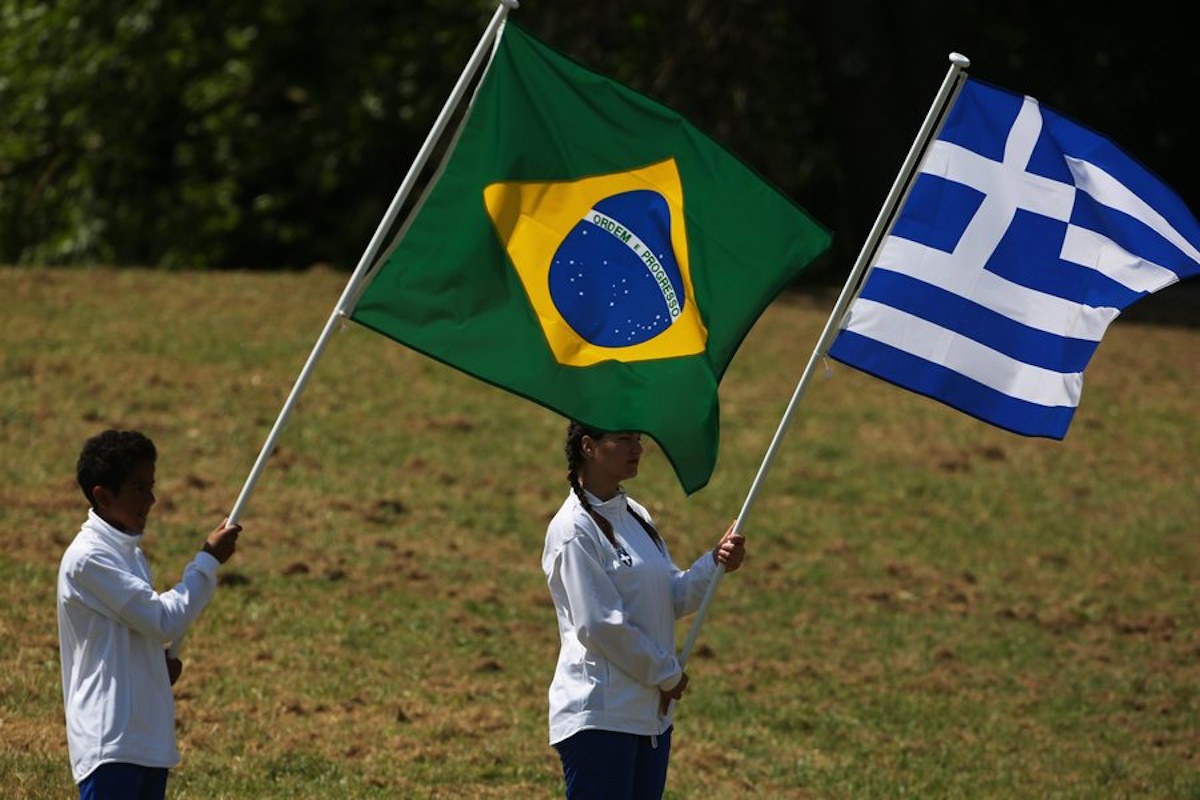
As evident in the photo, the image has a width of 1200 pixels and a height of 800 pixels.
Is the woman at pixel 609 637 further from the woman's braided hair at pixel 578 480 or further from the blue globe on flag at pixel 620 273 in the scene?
the blue globe on flag at pixel 620 273

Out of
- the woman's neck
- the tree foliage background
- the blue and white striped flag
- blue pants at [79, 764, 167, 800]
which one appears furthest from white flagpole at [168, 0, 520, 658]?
the tree foliage background

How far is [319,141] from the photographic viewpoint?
21453 mm

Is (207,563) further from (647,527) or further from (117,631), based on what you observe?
(647,527)

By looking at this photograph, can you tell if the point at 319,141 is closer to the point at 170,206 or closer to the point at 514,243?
the point at 170,206

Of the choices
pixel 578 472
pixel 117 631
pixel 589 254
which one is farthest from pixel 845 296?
pixel 117 631

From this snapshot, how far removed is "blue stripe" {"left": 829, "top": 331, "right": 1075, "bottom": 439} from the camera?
21.9ft

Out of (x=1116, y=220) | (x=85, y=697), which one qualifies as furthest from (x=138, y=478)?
(x=1116, y=220)

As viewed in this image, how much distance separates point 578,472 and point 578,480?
0.10 ft

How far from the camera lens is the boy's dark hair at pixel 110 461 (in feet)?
18.5

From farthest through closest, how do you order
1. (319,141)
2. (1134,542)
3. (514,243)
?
1. (319,141)
2. (1134,542)
3. (514,243)

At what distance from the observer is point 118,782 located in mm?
5594

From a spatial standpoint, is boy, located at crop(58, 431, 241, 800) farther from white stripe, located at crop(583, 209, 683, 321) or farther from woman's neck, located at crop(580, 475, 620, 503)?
white stripe, located at crop(583, 209, 683, 321)

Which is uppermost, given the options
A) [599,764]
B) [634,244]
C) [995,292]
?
[995,292]

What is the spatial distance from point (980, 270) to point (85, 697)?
10.9 ft
